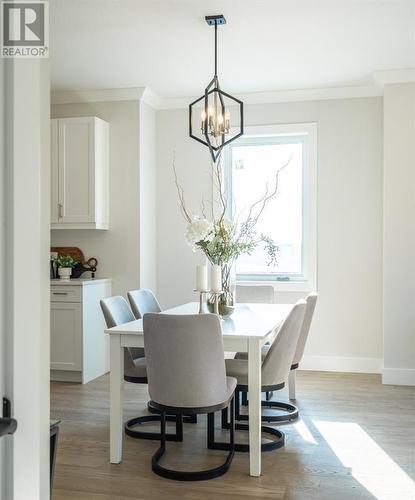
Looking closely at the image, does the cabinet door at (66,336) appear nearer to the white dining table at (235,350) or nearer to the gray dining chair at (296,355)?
the gray dining chair at (296,355)

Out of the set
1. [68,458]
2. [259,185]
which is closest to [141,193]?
[259,185]

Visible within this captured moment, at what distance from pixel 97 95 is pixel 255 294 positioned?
8.13ft

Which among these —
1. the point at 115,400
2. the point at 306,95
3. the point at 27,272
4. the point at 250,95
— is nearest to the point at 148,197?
the point at 250,95

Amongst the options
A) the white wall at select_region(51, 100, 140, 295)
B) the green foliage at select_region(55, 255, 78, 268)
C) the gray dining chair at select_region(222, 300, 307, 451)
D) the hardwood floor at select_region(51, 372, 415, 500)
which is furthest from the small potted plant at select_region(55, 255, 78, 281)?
the gray dining chair at select_region(222, 300, 307, 451)

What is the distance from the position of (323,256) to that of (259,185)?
967mm

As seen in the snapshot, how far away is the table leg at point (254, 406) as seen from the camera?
3004 millimetres

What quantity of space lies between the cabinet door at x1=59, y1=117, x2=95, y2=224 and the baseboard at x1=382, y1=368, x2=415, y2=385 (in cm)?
296

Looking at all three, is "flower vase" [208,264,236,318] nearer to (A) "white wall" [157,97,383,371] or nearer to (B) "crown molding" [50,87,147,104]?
(A) "white wall" [157,97,383,371]

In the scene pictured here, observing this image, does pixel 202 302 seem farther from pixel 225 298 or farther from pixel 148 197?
pixel 148 197

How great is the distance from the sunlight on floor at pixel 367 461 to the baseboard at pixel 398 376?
1.31 meters

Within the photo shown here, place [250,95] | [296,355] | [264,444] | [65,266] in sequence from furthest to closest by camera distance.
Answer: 1. [250,95]
2. [65,266]
3. [296,355]
4. [264,444]

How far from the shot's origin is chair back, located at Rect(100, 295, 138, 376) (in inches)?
141

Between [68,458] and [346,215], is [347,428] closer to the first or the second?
Answer: [68,458]

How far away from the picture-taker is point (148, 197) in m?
5.85
